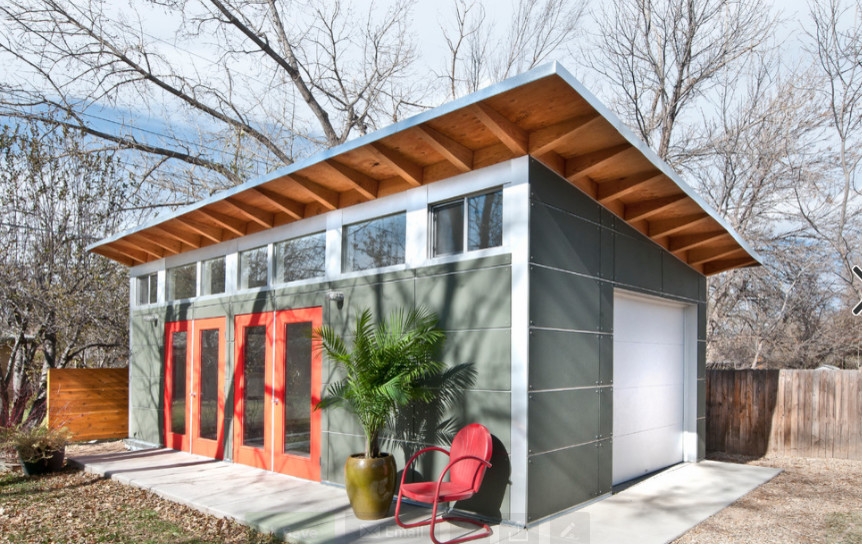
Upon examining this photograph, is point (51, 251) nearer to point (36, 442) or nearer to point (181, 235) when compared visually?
point (181, 235)

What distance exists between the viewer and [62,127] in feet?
37.2

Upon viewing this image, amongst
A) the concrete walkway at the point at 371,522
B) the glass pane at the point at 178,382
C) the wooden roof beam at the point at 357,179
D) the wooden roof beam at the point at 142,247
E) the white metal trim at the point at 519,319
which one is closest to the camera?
the concrete walkway at the point at 371,522

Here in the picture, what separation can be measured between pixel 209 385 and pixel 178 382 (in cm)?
100

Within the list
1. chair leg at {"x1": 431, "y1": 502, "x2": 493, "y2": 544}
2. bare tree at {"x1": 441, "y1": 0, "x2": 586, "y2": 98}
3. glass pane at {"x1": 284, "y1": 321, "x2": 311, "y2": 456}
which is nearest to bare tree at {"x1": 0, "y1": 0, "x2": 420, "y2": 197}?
bare tree at {"x1": 441, "y1": 0, "x2": 586, "y2": 98}

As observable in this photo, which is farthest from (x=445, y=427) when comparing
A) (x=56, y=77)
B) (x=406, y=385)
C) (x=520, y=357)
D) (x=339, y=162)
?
(x=56, y=77)

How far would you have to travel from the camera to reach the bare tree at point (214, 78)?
38.9 feet

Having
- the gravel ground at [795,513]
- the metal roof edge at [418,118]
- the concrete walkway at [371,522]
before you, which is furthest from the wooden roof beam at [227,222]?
the gravel ground at [795,513]

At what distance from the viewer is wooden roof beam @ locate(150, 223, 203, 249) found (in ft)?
28.2

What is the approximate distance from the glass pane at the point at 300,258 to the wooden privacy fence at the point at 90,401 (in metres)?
5.16

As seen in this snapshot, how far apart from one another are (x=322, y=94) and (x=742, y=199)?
10.5m

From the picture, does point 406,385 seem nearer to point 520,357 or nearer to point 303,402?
point 520,357

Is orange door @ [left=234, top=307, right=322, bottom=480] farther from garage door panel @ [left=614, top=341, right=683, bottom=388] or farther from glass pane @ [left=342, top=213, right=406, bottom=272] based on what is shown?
garage door panel @ [left=614, top=341, right=683, bottom=388]

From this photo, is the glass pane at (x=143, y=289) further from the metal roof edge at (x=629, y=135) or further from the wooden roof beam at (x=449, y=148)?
the metal roof edge at (x=629, y=135)

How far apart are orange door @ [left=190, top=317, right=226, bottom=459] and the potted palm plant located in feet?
9.96
